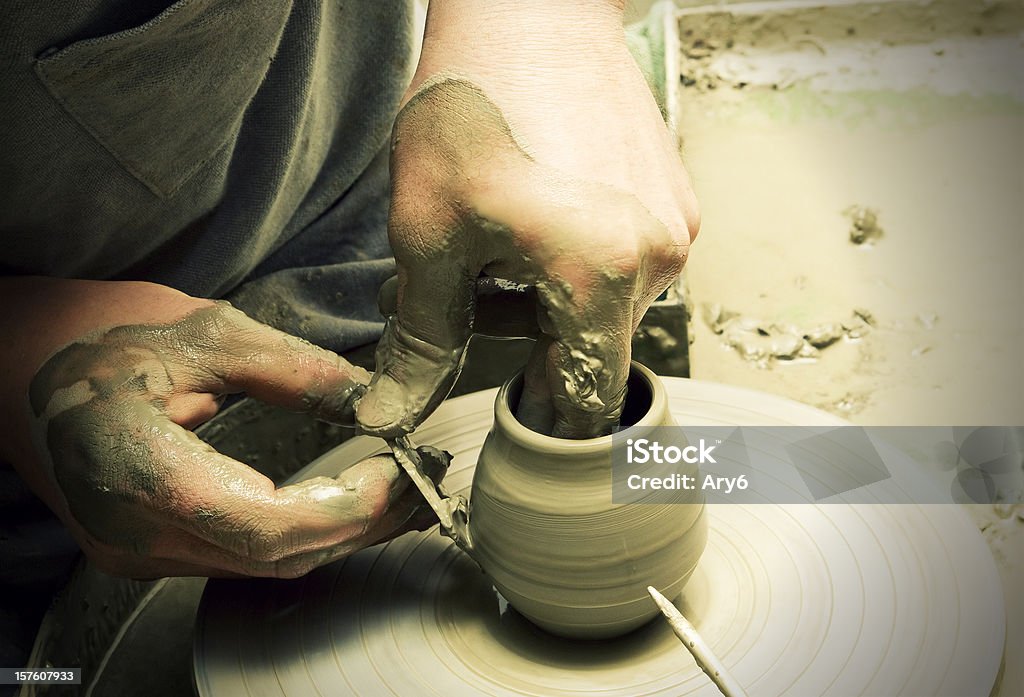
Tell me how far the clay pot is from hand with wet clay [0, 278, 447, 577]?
141 millimetres

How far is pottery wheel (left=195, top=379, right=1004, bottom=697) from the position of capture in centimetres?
108

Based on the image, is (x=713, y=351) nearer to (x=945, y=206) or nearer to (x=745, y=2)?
(x=945, y=206)

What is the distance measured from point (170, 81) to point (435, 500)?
0.62 metres

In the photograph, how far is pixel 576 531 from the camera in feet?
3.46

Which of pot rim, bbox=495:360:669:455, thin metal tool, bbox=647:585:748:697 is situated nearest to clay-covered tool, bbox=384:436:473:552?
pot rim, bbox=495:360:669:455

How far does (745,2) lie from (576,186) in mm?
2534

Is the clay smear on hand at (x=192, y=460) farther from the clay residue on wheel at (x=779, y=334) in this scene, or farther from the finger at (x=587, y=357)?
the clay residue on wheel at (x=779, y=334)

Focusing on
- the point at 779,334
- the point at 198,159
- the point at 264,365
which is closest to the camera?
the point at 264,365

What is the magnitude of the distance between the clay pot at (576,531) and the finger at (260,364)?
254mm

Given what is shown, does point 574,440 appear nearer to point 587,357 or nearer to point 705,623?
point 587,357

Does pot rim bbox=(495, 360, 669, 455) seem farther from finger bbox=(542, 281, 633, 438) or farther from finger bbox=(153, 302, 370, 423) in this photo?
finger bbox=(153, 302, 370, 423)

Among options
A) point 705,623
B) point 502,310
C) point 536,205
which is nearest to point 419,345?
point 502,310

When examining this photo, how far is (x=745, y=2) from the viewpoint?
3.25 m

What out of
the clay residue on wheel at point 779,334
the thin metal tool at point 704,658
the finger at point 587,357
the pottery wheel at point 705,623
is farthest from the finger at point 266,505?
the clay residue on wheel at point 779,334
